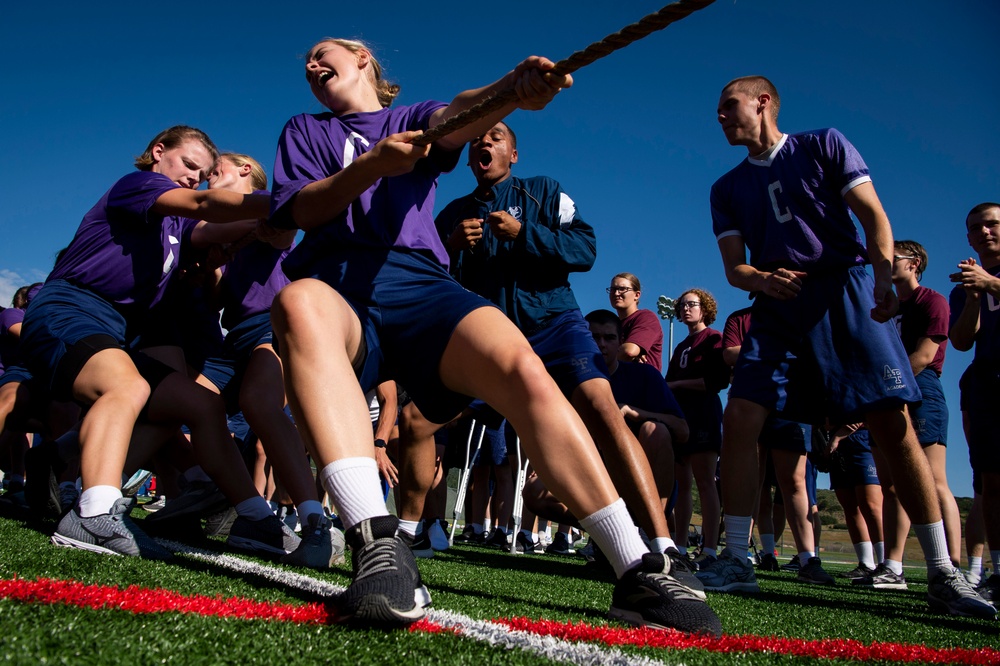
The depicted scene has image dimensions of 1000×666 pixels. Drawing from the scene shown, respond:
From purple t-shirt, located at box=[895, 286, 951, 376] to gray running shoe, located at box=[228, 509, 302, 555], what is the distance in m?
4.55

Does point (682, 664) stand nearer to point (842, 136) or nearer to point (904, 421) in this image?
point (904, 421)

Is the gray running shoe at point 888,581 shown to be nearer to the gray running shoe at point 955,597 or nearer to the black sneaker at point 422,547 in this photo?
the gray running shoe at point 955,597

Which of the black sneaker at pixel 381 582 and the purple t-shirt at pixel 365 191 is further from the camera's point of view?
the purple t-shirt at pixel 365 191

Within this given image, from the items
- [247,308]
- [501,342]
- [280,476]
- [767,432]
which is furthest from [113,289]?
[767,432]

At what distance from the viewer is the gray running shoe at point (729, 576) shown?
12.7 ft

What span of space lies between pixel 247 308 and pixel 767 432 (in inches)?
176

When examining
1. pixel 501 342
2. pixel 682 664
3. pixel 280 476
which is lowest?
pixel 682 664

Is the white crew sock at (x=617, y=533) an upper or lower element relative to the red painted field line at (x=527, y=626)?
upper

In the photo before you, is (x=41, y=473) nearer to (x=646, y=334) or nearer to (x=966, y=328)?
(x=646, y=334)

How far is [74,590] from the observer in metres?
1.82

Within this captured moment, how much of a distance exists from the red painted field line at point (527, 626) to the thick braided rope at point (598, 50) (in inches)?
53.4

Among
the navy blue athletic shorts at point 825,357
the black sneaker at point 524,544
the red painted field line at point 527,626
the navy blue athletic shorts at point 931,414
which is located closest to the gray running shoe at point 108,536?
the red painted field line at point 527,626

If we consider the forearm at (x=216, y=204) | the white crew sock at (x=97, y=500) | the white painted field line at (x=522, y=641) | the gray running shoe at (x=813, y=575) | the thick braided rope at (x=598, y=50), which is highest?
the forearm at (x=216, y=204)

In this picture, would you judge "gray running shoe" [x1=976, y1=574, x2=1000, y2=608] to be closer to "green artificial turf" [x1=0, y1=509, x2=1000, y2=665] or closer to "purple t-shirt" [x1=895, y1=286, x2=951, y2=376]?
"green artificial turf" [x1=0, y1=509, x2=1000, y2=665]
